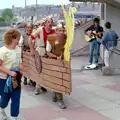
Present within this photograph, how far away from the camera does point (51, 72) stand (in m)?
7.59

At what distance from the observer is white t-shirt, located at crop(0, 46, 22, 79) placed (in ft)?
19.2

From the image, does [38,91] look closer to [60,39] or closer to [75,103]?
[75,103]

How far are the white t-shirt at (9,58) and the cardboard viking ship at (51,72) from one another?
1.40 metres

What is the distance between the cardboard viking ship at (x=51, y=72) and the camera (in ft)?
23.3

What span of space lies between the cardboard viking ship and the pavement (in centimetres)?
40

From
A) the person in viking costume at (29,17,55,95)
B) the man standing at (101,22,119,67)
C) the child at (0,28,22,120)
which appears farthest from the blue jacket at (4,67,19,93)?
the man standing at (101,22,119,67)

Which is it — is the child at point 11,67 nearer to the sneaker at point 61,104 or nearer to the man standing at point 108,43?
the sneaker at point 61,104

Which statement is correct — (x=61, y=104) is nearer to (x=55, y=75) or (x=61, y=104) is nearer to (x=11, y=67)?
(x=55, y=75)

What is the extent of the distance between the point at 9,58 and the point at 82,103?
8.30ft

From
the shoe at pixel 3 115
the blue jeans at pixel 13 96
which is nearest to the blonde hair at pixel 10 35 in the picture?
the blue jeans at pixel 13 96

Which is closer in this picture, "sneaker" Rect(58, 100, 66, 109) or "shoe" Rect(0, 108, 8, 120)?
"shoe" Rect(0, 108, 8, 120)

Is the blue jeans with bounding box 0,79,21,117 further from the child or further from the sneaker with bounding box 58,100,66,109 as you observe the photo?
the sneaker with bounding box 58,100,66,109

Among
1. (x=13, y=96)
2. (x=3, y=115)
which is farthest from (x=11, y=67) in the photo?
(x=3, y=115)

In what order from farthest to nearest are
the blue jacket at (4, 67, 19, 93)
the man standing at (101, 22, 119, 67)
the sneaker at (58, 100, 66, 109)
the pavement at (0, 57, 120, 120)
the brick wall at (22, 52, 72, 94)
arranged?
1. the man standing at (101, 22, 119, 67)
2. the sneaker at (58, 100, 66, 109)
3. the brick wall at (22, 52, 72, 94)
4. the pavement at (0, 57, 120, 120)
5. the blue jacket at (4, 67, 19, 93)
